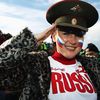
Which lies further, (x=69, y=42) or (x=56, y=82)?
(x=69, y=42)

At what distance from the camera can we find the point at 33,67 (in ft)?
13.0

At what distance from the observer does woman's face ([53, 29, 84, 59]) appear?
4.26 meters

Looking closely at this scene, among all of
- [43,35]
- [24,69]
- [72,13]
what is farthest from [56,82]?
[72,13]

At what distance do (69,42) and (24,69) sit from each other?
0.64m

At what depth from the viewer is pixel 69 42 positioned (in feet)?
14.0

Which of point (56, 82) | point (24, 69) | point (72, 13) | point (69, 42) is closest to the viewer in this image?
point (24, 69)

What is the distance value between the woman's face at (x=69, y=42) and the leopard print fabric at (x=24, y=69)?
1.08 ft

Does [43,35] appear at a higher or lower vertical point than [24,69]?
higher

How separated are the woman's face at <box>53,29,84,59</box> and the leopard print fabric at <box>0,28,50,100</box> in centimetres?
33

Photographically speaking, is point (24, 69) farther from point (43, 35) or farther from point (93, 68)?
point (93, 68)

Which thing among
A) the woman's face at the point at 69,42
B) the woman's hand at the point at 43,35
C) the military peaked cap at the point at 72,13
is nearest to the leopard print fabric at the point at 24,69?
the woman's hand at the point at 43,35

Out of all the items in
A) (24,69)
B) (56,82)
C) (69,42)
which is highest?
(69,42)

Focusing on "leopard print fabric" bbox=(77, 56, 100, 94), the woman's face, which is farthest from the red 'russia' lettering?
"leopard print fabric" bbox=(77, 56, 100, 94)

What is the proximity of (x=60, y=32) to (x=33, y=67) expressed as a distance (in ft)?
1.89
